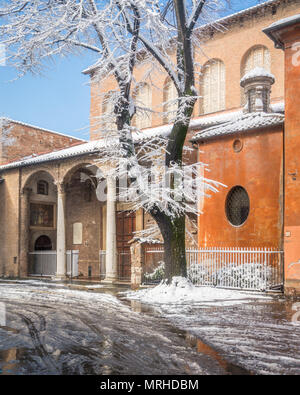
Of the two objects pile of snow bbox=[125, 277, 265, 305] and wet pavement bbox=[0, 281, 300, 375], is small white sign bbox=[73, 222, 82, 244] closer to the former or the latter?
pile of snow bbox=[125, 277, 265, 305]

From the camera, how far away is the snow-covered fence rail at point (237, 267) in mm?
11922

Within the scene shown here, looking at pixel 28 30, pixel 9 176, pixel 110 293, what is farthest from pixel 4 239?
A: pixel 28 30

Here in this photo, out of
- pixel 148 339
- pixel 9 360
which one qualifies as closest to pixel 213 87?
pixel 148 339

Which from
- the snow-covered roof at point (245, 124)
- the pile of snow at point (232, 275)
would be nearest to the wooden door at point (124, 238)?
the pile of snow at point (232, 275)

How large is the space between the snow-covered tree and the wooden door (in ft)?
27.4

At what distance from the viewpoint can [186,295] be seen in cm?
1073

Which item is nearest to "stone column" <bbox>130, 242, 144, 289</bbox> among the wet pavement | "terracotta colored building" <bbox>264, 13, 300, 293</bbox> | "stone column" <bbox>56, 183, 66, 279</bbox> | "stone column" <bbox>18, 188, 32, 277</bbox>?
the wet pavement

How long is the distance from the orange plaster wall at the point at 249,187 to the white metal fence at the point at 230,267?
1.81ft

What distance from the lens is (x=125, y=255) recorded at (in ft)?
65.1

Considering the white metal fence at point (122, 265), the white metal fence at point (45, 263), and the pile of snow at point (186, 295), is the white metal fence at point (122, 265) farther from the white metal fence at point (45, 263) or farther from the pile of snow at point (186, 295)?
the pile of snow at point (186, 295)

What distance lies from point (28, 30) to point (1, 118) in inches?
594

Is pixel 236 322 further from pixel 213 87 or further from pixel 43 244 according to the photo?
pixel 43 244

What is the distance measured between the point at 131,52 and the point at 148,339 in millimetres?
7799

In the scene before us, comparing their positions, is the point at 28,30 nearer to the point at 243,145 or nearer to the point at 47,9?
the point at 47,9
